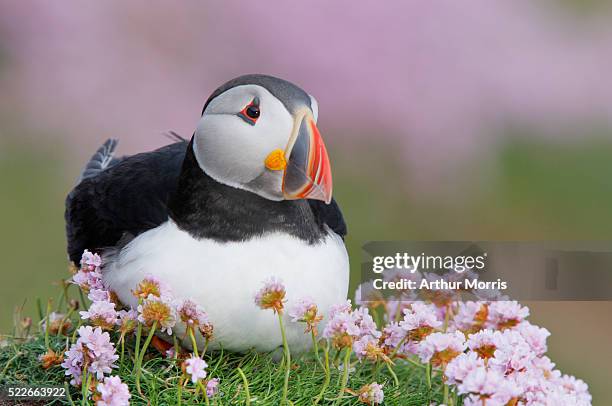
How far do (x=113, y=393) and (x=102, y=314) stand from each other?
0.16 metres

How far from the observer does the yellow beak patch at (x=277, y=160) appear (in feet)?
5.33

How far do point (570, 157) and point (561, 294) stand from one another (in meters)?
0.90

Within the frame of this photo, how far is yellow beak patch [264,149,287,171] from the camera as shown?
1.62 m

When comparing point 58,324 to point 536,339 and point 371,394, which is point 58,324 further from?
point 536,339

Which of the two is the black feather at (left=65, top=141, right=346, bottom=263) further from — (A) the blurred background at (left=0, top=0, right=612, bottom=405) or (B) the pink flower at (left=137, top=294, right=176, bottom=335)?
(A) the blurred background at (left=0, top=0, right=612, bottom=405)

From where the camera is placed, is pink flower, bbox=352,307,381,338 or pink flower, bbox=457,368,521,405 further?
pink flower, bbox=352,307,381,338

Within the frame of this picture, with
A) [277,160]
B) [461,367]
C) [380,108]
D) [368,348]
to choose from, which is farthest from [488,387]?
[380,108]

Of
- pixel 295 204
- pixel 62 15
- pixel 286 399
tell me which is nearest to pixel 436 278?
pixel 295 204

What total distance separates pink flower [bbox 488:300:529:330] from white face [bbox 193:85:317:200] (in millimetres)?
451

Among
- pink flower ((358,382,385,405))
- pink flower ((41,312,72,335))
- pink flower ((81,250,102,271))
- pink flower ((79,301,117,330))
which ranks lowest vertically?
pink flower ((358,382,385,405))

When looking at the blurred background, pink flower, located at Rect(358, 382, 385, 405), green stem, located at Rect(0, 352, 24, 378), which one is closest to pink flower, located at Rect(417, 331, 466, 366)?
pink flower, located at Rect(358, 382, 385, 405)

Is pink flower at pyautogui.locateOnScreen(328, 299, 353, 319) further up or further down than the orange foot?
further up

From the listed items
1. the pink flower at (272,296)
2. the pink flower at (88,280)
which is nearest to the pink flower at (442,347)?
the pink flower at (272,296)

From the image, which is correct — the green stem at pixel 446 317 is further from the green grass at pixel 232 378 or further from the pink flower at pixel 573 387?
the pink flower at pixel 573 387
